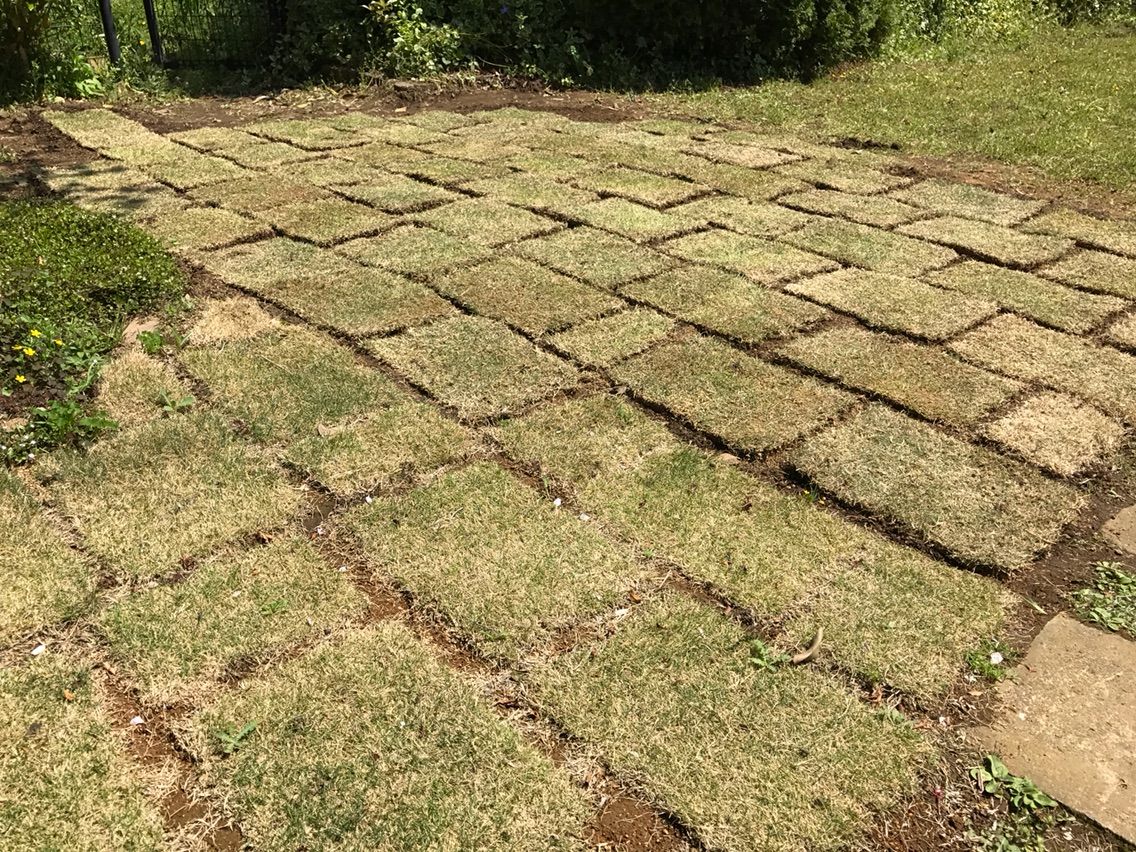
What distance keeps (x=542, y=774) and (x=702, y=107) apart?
8.04m

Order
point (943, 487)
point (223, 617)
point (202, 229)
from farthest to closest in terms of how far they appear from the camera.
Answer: point (202, 229) → point (943, 487) → point (223, 617)

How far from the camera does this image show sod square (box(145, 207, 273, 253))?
5195 mm

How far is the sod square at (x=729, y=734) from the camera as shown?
204cm

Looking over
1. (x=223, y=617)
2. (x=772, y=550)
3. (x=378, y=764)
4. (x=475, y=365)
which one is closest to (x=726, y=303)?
(x=475, y=365)

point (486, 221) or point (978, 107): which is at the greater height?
point (978, 107)

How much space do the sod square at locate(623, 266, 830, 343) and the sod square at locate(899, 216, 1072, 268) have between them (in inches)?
55.0

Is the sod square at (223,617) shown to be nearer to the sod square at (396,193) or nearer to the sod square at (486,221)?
the sod square at (486,221)

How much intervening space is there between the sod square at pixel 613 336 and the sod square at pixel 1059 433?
4.83 feet

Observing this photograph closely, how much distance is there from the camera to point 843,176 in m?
6.73

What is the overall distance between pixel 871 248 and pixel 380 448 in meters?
3.27

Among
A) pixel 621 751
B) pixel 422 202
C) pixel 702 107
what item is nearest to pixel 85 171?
pixel 422 202

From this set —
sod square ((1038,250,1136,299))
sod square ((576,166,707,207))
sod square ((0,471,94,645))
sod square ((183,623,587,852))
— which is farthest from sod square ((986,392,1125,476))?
sod square ((0,471,94,645))

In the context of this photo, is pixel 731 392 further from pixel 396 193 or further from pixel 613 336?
pixel 396 193

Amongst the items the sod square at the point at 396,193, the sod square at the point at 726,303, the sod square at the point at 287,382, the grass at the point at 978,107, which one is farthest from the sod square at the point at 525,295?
the grass at the point at 978,107
